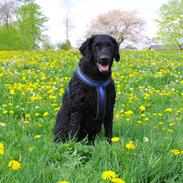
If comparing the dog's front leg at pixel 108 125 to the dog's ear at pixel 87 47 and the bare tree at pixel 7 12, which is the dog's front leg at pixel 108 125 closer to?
the dog's ear at pixel 87 47

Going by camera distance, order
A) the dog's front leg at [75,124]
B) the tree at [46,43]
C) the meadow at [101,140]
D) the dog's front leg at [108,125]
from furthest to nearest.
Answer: the tree at [46,43] → the dog's front leg at [108,125] → the dog's front leg at [75,124] → the meadow at [101,140]

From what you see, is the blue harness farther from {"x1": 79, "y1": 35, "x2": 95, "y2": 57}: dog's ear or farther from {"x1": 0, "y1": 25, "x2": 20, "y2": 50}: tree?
{"x1": 0, "y1": 25, "x2": 20, "y2": 50}: tree

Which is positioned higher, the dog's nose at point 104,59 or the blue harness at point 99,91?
the dog's nose at point 104,59

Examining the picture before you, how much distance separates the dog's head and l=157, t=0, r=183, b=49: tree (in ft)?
98.9

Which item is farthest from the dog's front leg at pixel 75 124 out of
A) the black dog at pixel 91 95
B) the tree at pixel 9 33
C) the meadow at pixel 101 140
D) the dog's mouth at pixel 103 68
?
the tree at pixel 9 33

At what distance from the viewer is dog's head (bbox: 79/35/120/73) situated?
3.45m

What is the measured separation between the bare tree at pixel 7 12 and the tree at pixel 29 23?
119 inches

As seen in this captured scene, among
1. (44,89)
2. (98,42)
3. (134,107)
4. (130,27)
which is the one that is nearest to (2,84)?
(44,89)

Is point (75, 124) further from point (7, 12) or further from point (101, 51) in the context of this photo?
point (7, 12)

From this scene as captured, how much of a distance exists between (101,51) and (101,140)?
3.30ft

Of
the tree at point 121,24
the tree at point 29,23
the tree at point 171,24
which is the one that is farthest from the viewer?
the tree at point 121,24

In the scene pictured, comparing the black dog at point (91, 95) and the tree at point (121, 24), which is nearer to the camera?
the black dog at point (91, 95)

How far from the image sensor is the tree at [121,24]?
56875 millimetres

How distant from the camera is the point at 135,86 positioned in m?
7.00
